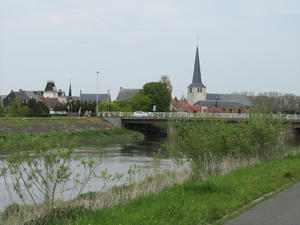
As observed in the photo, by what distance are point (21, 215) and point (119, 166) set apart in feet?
58.6

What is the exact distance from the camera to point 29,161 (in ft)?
38.3

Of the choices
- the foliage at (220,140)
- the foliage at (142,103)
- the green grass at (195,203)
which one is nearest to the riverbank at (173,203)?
A: the green grass at (195,203)

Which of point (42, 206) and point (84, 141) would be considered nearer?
point (42, 206)

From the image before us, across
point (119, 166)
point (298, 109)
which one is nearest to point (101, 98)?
point (298, 109)

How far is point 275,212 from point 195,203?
2096 mm

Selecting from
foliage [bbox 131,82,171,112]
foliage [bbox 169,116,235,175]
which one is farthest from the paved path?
foliage [bbox 131,82,171,112]

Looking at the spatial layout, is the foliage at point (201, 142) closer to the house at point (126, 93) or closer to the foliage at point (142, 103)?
the foliage at point (142, 103)

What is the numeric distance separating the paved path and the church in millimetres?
132953

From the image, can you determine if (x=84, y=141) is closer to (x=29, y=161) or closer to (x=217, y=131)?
(x=217, y=131)

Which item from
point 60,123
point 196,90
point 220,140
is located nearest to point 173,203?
point 220,140

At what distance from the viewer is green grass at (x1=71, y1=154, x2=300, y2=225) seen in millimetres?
9844

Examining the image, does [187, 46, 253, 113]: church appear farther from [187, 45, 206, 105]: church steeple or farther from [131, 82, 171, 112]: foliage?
[131, 82, 171, 112]: foliage

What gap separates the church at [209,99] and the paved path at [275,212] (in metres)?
133

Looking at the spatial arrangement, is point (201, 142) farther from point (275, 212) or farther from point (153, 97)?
point (153, 97)
